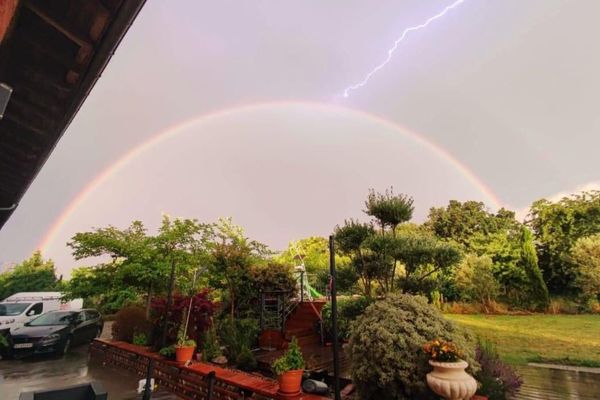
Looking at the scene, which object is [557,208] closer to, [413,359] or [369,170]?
[369,170]

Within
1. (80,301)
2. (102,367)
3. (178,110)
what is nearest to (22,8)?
(102,367)

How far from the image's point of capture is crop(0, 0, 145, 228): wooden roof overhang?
6.07ft

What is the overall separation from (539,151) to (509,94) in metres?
7.49

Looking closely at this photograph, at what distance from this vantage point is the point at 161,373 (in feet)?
22.6

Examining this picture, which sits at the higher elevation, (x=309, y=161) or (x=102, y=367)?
(x=309, y=161)

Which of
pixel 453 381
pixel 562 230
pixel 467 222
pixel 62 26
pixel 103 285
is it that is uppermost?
pixel 467 222

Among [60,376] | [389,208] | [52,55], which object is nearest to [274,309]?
[389,208]

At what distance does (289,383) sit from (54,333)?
32.1ft

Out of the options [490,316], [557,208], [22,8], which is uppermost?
[557,208]

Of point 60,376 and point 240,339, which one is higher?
point 240,339

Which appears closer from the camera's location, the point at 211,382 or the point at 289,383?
the point at 289,383

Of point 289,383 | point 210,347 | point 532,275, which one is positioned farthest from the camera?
point 532,275

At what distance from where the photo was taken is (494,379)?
4.45 meters

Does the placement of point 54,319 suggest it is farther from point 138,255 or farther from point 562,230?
point 562,230
